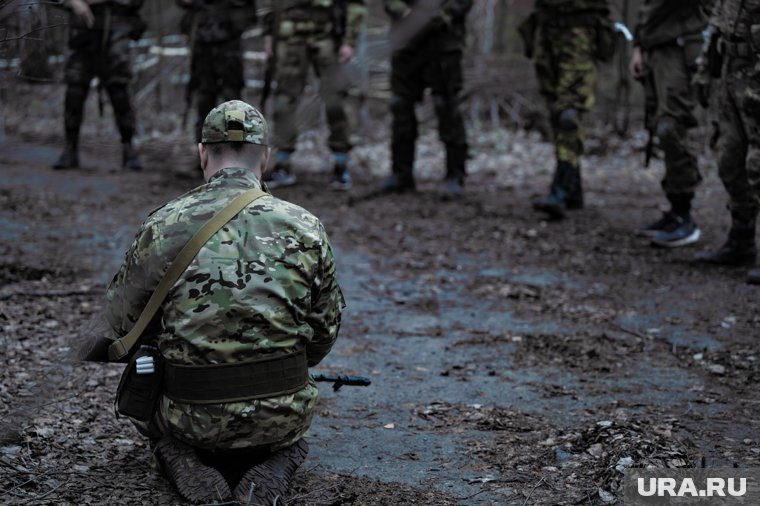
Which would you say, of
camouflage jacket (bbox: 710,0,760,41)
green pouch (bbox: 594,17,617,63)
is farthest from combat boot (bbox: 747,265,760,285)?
green pouch (bbox: 594,17,617,63)

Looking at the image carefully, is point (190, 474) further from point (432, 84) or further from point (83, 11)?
point (83, 11)

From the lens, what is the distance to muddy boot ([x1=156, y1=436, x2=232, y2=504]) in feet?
8.28

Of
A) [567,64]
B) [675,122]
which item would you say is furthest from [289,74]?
[675,122]

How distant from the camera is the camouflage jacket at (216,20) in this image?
8070 mm

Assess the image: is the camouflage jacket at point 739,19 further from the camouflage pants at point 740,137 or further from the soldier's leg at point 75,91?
the soldier's leg at point 75,91

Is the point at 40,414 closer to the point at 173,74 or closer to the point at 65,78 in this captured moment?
the point at 65,78

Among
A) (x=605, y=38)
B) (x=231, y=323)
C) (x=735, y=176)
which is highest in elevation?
(x=605, y=38)

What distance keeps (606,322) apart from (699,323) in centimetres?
48

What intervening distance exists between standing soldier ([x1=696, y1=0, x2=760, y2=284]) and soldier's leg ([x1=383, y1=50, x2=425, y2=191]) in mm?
2791

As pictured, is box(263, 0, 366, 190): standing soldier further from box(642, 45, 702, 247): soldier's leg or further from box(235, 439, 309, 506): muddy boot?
box(235, 439, 309, 506): muddy boot

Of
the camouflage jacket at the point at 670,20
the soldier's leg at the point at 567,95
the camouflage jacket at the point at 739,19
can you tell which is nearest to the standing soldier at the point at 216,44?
the soldier's leg at the point at 567,95

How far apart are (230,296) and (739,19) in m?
3.64

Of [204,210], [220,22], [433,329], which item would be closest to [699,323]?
[433,329]

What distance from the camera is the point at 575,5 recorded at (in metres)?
6.79
